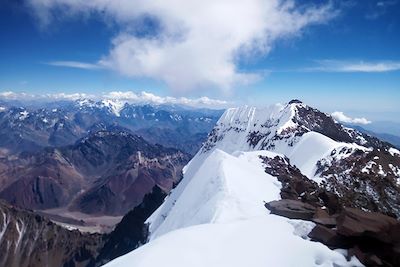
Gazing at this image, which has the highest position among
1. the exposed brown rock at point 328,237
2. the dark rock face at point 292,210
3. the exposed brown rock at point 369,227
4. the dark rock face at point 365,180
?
the exposed brown rock at point 369,227

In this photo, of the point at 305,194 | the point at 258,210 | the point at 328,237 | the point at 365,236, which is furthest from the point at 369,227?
the point at 305,194

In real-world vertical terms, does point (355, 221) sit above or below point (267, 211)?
above

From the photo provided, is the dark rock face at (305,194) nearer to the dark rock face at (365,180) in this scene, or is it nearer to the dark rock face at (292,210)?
the dark rock face at (292,210)

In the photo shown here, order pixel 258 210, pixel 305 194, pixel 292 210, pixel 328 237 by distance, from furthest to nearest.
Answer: pixel 305 194
pixel 258 210
pixel 292 210
pixel 328 237

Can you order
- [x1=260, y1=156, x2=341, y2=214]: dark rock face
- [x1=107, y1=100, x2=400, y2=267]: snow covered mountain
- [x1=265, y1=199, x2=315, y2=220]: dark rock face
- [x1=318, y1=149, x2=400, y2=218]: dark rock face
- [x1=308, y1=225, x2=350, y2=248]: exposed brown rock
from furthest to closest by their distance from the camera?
[x1=318, y1=149, x2=400, y2=218]: dark rock face → [x1=260, y1=156, x2=341, y2=214]: dark rock face → [x1=265, y1=199, x2=315, y2=220]: dark rock face → [x1=308, y1=225, x2=350, y2=248]: exposed brown rock → [x1=107, y1=100, x2=400, y2=267]: snow covered mountain

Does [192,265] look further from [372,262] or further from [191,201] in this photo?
[191,201]

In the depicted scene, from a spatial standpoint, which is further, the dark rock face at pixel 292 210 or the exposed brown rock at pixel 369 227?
the dark rock face at pixel 292 210

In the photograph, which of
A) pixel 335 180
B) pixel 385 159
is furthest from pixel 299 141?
pixel 335 180

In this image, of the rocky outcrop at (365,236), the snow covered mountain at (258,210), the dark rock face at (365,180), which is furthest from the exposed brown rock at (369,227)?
the dark rock face at (365,180)

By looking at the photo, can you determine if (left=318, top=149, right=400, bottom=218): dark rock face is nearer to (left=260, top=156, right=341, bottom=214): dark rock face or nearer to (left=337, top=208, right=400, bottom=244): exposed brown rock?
(left=260, top=156, right=341, bottom=214): dark rock face

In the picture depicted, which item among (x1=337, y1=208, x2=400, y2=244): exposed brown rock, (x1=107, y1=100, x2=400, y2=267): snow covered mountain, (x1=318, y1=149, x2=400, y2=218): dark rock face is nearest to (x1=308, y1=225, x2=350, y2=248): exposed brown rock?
(x1=337, y1=208, x2=400, y2=244): exposed brown rock

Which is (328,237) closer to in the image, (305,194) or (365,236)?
(365,236)
